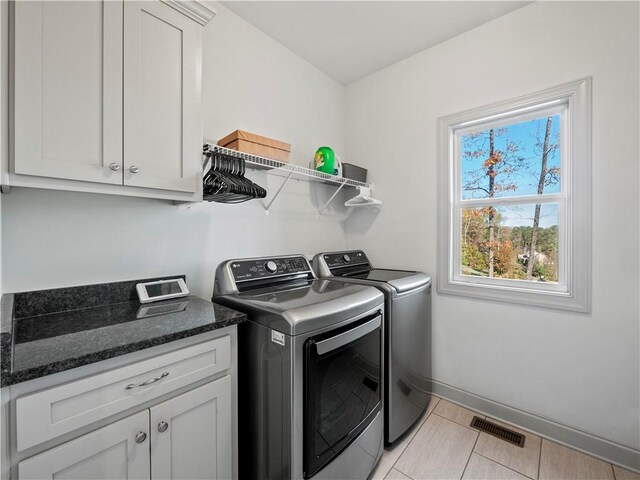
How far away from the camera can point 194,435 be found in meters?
1.06

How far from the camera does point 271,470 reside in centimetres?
119

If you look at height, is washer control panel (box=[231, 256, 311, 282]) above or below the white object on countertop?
below

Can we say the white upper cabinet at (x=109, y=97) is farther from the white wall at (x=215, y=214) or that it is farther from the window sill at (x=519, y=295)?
the window sill at (x=519, y=295)

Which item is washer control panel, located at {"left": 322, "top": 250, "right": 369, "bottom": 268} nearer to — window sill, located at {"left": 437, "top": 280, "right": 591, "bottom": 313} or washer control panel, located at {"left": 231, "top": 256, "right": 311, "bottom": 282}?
washer control panel, located at {"left": 231, "top": 256, "right": 311, "bottom": 282}

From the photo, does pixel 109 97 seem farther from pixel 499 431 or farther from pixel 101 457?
pixel 499 431

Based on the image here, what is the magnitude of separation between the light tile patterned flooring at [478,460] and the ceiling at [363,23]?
276 cm

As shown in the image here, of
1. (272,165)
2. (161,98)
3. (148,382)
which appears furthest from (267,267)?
(161,98)

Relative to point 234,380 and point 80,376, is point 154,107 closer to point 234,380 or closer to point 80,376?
point 80,376

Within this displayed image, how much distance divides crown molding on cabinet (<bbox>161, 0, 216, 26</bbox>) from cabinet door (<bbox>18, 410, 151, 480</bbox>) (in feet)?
5.56

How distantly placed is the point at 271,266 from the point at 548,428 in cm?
200

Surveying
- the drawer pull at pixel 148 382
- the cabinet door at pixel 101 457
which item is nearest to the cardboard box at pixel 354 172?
the drawer pull at pixel 148 382

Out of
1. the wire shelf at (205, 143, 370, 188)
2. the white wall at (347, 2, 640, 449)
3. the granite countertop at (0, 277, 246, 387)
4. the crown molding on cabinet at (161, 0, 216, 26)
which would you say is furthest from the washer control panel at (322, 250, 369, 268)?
the crown molding on cabinet at (161, 0, 216, 26)

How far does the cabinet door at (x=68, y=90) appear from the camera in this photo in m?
0.95

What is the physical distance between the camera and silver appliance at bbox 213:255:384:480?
113 centimetres
